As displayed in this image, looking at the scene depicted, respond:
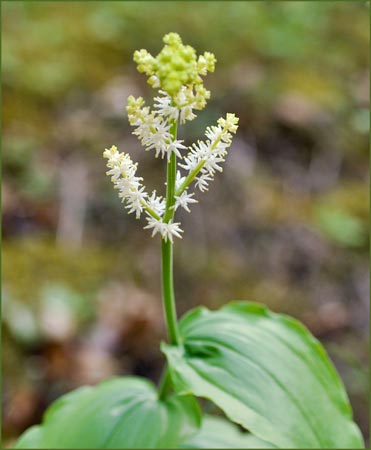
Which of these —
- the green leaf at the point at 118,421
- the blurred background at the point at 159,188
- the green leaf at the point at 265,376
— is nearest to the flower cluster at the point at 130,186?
the green leaf at the point at 265,376

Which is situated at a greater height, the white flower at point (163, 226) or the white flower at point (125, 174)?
the white flower at point (125, 174)

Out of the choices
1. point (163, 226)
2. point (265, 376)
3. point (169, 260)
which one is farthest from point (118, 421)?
point (163, 226)

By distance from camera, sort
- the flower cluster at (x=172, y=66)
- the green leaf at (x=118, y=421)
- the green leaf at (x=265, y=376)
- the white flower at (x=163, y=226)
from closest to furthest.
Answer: the flower cluster at (x=172, y=66)
the white flower at (x=163, y=226)
the green leaf at (x=265, y=376)
the green leaf at (x=118, y=421)

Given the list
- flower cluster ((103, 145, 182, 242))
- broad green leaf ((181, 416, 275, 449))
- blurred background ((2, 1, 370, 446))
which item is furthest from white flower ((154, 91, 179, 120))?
blurred background ((2, 1, 370, 446))

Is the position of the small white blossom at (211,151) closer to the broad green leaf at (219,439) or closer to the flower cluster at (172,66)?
the flower cluster at (172,66)

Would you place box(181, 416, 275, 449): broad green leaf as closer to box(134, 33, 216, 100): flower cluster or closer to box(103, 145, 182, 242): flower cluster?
box(103, 145, 182, 242): flower cluster

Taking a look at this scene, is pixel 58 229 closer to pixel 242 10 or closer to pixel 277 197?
pixel 277 197

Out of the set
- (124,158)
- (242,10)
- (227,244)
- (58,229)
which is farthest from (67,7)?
(124,158)

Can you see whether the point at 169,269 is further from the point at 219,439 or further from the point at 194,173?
the point at 219,439

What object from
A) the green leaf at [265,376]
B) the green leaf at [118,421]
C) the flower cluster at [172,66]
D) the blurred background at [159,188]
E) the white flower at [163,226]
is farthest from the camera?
the blurred background at [159,188]
